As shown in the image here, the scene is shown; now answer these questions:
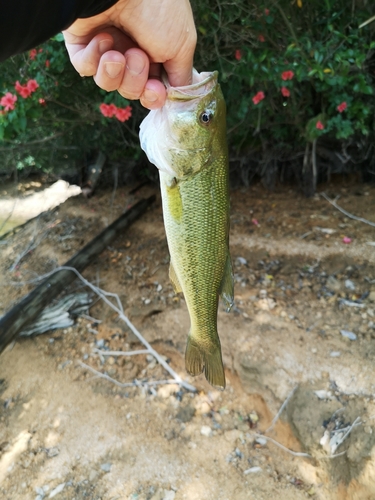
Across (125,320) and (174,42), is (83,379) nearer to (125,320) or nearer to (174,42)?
(125,320)

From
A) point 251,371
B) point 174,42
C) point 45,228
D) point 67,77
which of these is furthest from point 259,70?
point 45,228

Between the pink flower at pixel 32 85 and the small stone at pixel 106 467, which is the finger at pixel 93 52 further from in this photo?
the small stone at pixel 106 467

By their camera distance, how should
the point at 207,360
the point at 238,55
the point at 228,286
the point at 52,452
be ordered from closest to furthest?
the point at 228,286 → the point at 207,360 → the point at 52,452 → the point at 238,55

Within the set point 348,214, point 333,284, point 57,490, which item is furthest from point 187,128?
point 348,214

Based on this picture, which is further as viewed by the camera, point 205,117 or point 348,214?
point 348,214

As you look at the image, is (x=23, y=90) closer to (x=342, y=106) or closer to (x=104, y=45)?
(x=104, y=45)

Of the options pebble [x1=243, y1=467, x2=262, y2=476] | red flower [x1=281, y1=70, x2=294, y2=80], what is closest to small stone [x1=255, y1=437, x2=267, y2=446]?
pebble [x1=243, y1=467, x2=262, y2=476]
